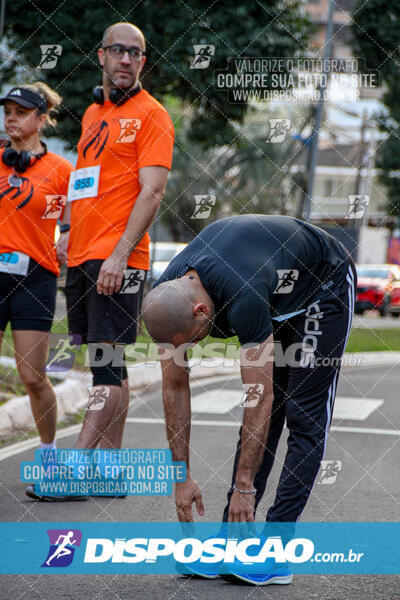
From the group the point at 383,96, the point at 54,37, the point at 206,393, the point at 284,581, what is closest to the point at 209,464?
the point at 284,581

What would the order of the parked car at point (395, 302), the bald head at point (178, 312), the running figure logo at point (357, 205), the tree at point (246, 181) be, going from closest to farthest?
1. the bald head at point (178, 312)
2. the running figure logo at point (357, 205)
3. the parked car at point (395, 302)
4. the tree at point (246, 181)

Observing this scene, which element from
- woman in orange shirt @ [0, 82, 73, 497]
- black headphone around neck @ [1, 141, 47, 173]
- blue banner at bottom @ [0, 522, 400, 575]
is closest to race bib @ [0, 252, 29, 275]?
woman in orange shirt @ [0, 82, 73, 497]

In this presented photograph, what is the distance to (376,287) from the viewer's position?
87.9 feet

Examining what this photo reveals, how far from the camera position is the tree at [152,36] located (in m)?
11.5

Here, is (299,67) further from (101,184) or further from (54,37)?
(101,184)

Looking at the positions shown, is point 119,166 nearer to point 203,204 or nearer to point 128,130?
point 128,130

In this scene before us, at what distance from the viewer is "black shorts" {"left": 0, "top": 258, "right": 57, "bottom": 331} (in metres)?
5.12

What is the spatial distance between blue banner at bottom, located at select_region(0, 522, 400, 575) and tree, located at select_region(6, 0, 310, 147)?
26.7 ft

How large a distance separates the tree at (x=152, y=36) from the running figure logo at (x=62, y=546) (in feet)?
26.8

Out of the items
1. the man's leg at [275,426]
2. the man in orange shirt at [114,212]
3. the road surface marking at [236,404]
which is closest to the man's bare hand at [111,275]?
the man in orange shirt at [114,212]

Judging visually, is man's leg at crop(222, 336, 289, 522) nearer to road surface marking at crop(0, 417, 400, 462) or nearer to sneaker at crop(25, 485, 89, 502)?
sneaker at crop(25, 485, 89, 502)

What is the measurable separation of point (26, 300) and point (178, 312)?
2186 mm

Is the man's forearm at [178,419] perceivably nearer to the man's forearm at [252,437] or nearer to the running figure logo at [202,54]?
the man's forearm at [252,437]

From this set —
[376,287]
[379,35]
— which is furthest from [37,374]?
[376,287]
